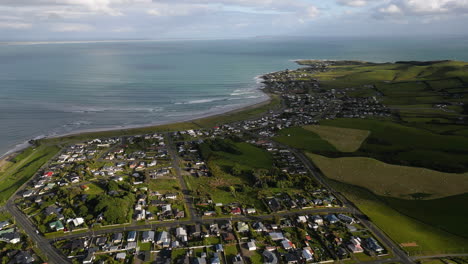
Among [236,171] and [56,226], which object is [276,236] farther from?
[56,226]

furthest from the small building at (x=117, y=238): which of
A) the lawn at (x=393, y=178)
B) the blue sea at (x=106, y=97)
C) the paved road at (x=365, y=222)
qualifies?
the blue sea at (x=106, y=97)

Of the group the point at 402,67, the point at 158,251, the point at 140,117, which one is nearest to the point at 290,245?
the point at 158,251

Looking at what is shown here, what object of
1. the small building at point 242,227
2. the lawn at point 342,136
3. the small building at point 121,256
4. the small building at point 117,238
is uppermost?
the lawn at point 342,136

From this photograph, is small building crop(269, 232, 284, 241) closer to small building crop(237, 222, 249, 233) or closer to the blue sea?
small building crop(237, 222, 249, 233)

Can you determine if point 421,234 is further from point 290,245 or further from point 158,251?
point 158,251

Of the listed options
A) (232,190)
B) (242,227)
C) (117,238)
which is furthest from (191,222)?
(232,190)

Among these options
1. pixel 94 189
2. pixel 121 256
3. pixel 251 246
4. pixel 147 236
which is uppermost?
pixel 251 246

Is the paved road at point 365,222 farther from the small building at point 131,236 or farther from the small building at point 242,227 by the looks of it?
the small building at point 131,236

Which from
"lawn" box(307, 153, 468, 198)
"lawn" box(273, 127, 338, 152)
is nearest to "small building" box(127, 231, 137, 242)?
"lawn" box(307, 153, 468, 198)
